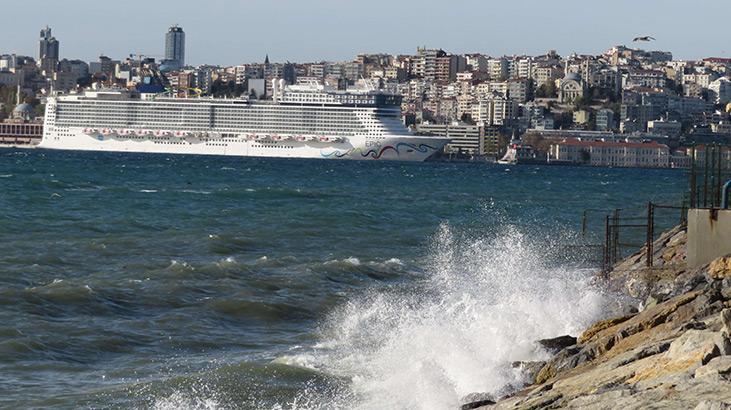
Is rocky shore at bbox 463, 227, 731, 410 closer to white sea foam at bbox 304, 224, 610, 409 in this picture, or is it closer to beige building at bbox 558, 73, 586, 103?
white sea foam at bbox 304, 224, 610, 409

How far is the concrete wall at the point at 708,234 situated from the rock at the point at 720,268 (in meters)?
1.34

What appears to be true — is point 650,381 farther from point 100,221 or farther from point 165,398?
point 100,221

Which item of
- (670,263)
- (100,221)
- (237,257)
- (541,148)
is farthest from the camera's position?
(541,148)

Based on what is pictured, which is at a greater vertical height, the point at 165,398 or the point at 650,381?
the point at 650,381

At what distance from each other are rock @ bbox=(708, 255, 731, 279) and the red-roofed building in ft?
369

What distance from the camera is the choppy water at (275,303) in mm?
12391

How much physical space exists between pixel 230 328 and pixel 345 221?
1753 centimetres

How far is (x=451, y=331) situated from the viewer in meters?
13.9

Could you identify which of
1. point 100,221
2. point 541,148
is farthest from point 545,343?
A: point 541,148

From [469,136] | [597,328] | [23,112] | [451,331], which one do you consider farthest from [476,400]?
[23,112]

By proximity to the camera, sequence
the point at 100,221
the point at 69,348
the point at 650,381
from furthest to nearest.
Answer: the point at 100,221 → the point at 69,348 → the point at 650,381

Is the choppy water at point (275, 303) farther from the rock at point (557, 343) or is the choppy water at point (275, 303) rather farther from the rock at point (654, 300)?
the rock at point (654, 300)


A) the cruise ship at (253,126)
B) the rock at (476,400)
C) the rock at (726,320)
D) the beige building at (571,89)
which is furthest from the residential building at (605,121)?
the rock at (726,320)

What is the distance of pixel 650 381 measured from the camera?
841 cm
